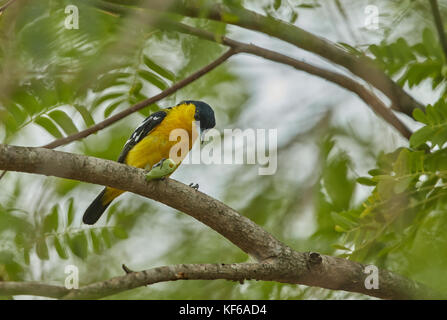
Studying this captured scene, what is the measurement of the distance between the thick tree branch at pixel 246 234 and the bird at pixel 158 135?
1.24m

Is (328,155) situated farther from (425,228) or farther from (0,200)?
(0,200)

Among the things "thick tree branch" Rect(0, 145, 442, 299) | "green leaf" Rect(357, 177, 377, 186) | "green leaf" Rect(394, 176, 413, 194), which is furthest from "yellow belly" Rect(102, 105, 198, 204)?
"green leaf" Rect(394, 176, 413, 194)

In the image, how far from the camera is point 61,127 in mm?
3314

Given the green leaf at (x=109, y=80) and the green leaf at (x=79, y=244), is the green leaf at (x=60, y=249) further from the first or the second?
the green leaf at (x=109, y=80)

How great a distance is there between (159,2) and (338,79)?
1.92m

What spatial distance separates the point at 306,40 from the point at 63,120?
5.60 ft

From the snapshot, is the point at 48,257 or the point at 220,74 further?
the point at 220,74

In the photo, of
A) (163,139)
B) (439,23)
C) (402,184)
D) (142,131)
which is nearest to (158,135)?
(163,139)

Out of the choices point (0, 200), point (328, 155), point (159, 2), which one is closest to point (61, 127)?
point (0, 200)

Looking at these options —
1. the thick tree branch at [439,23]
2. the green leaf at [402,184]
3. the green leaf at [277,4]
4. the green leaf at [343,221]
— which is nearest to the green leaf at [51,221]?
the green leaf at [343,221]

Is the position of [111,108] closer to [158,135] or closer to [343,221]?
[158,135]

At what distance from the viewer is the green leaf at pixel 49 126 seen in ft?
10.6

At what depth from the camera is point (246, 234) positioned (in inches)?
116

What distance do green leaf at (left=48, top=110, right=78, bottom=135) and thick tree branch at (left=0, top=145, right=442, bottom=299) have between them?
2.10ft
